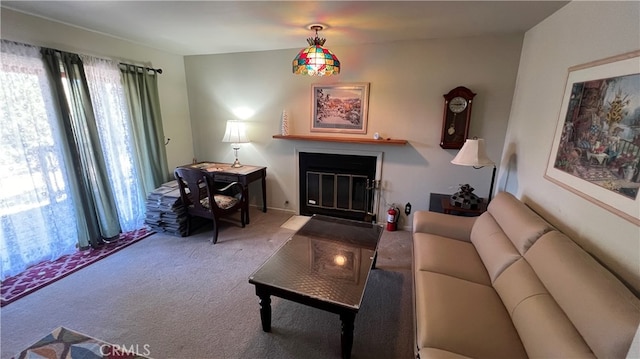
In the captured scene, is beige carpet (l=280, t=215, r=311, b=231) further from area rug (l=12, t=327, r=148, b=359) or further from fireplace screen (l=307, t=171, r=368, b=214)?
area rug (l=12, t=327, r=148, b=359)

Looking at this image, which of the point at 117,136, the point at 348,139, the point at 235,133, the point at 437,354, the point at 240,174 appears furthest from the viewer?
the point at 235,133

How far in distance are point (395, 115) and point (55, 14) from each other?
3.38 m

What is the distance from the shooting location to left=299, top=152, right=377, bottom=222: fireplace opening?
3.44 meters

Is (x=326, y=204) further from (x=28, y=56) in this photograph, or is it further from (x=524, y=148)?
(x=28, y=56)

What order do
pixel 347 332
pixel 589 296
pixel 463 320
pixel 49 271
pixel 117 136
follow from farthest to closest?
1. pixel 117 136
2. pixel 49 271
3. pixel 347 332
4. pixel 463 320
5. pixel 589 296

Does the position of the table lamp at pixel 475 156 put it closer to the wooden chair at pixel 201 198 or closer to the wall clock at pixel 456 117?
the wall clock at pixel 456 117

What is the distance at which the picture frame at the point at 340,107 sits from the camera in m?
3.22

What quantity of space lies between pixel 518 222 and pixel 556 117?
84 cm

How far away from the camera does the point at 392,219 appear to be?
10.8ft

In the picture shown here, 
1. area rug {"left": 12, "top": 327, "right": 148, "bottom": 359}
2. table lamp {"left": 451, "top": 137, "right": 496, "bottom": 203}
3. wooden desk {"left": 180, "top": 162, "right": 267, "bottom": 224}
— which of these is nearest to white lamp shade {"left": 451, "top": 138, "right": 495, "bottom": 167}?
table lamp {"left": 451, "top": 137, "right": 496, "bottom": 203}

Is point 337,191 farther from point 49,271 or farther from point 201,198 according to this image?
point 49,271

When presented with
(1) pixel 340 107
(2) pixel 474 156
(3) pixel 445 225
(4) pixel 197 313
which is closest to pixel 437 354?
(3) pixel 445 225

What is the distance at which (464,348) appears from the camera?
4.00ft

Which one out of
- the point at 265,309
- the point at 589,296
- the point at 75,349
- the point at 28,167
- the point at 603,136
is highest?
the point at 603,136
